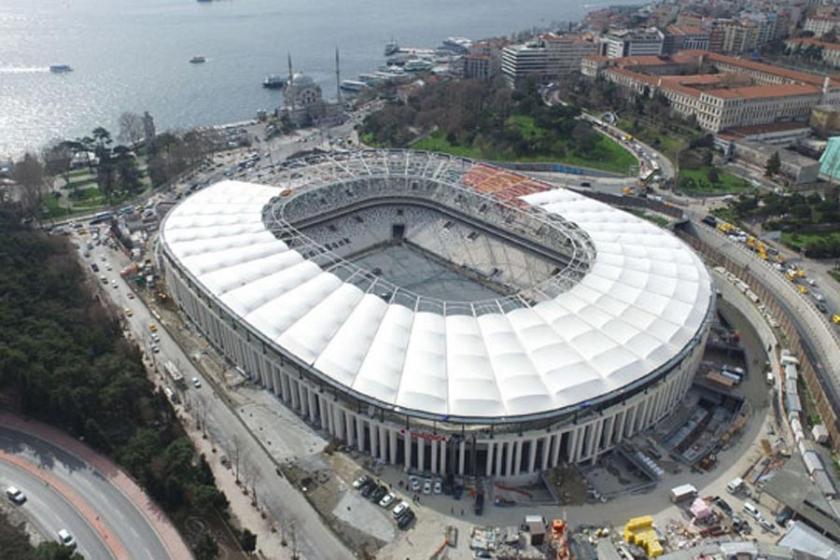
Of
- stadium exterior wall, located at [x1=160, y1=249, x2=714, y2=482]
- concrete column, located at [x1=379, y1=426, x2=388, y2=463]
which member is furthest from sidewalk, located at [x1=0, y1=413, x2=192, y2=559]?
concrete column, located at [x1=379, y1=426, x2=388, y2=463]

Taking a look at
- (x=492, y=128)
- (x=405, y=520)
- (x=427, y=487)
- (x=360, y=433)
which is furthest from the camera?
(x=492, y=128)

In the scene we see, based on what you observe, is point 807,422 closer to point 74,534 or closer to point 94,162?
point 74,534

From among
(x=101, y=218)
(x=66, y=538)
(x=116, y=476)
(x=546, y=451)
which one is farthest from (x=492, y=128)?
(x=66, y=538)

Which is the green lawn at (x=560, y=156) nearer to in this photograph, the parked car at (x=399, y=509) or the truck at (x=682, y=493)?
the truck at (x=682, y=493)

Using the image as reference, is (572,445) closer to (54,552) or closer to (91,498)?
→ (54,552)

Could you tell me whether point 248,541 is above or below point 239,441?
above

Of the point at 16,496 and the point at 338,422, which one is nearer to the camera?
the point at 16,496

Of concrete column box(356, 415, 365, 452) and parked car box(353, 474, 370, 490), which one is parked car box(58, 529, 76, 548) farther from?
concrete column box(356, 415, 365, 452)
